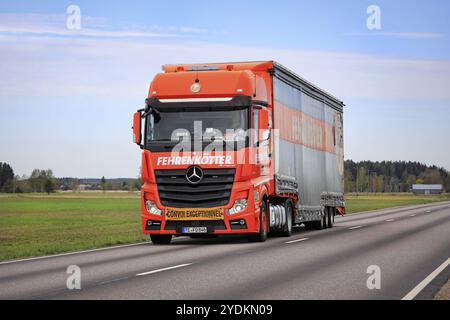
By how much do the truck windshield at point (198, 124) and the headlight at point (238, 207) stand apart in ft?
4.89

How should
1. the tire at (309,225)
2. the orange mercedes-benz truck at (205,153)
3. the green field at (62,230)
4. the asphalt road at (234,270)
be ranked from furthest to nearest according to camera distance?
the tire at (309,225)
the green field at (62,230)
the orange mercedes-benz truck at (205,153)
the asphalt road at (234,270)

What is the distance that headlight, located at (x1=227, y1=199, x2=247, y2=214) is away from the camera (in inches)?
792

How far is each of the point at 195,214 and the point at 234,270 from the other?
20.3ft

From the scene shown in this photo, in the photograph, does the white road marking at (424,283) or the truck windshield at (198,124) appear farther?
the truck windshield at (198,124)

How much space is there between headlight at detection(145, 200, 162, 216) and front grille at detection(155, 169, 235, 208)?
0.36 metres

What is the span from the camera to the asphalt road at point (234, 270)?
11109 mm

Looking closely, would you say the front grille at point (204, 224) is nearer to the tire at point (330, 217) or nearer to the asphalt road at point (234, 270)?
the asphalt road at point (234, 270)

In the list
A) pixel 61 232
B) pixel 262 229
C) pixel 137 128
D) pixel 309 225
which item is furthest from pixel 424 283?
pixel 61 232

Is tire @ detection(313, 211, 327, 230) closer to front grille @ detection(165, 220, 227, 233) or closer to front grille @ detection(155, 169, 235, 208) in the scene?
front grille @ detection(165, 220, 227, 233)

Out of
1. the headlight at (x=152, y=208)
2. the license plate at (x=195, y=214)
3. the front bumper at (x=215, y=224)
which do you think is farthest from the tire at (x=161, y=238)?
the license plate at (x=195, y=214)

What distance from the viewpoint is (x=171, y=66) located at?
22.5 meters

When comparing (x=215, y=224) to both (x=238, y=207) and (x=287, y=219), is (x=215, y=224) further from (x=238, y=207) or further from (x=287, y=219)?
(x=287, y=219)

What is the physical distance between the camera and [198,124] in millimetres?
20109
